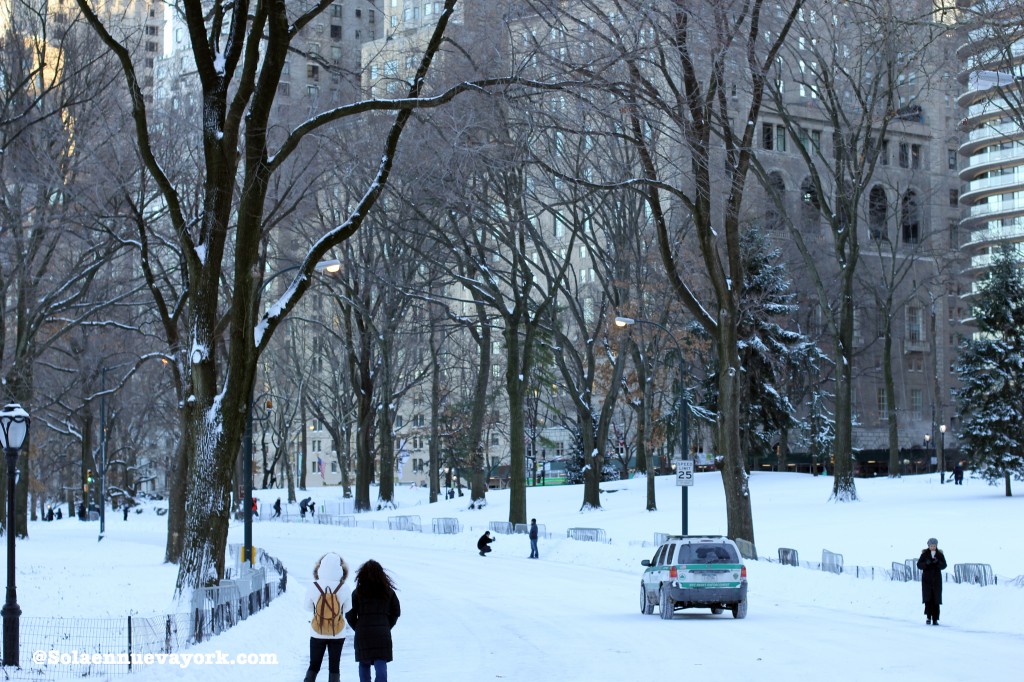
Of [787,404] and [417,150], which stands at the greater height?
[417,150]

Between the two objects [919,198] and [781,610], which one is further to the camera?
[919,198]

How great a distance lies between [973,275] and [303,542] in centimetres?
6864

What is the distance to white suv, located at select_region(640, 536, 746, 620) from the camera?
2406cm

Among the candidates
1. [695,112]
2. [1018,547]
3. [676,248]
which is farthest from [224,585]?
[676,248]

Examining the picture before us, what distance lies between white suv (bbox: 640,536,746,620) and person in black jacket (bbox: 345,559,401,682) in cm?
1246

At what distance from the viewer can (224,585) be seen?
19656mm

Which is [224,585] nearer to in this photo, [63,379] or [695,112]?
[695,112]

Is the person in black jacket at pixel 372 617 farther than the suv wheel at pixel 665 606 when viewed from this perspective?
No

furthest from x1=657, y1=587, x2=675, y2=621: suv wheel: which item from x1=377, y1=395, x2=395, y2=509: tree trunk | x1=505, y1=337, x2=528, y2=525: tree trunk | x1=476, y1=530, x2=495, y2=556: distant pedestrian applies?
x1=377, y1=395, x2=395, y2=509: tree trunk

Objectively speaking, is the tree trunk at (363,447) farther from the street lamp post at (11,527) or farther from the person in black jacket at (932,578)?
the street lamp post at (11,527)

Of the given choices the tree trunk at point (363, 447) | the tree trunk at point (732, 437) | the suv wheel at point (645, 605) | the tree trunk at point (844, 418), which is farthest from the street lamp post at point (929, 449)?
the suv wheel at point (645, 605)

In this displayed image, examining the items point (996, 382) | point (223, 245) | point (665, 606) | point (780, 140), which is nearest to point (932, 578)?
point (665, 606)

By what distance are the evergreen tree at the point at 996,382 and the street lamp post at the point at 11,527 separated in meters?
41.5

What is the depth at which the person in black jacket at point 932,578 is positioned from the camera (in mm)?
23234
